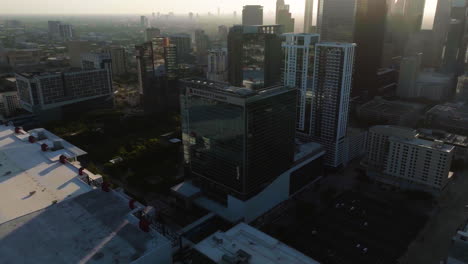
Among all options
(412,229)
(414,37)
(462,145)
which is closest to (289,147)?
(412,229)

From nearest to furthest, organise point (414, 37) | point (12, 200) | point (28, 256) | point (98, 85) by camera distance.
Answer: point (28, 256)
point (12, 200)
point (98, 85)
point (414, 37)

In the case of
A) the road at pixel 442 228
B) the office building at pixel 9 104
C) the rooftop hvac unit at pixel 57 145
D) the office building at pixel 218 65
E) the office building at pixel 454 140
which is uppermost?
the office building at pixel 218 65

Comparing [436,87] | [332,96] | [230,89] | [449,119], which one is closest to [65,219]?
[230,89]

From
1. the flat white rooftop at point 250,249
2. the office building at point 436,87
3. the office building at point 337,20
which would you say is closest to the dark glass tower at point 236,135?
the flat white rooftop at point 250,249

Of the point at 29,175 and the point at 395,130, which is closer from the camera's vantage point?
the point at 29,175

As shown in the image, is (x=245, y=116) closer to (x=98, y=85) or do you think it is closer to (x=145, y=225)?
(x=145, y=225)

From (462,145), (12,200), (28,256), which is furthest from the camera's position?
(462,145)

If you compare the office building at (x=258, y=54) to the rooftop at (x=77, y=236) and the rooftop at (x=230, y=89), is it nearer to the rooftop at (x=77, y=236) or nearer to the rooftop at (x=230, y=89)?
the rooftop at (x=230, y=89)
